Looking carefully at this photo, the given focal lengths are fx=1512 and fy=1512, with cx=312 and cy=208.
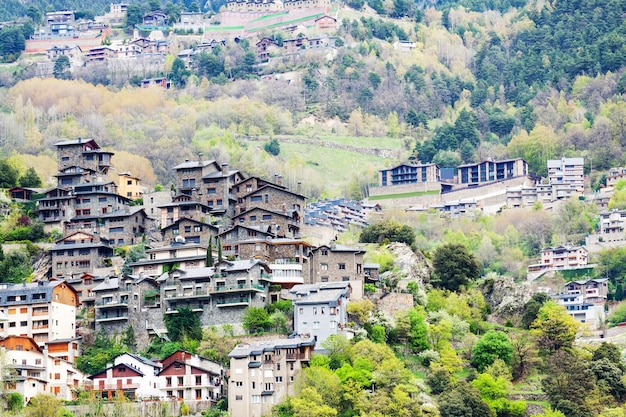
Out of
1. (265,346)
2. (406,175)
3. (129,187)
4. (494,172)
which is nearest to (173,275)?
(265,346)

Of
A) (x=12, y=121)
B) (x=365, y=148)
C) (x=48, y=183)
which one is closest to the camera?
(x=48, y=183)

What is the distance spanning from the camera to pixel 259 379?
3280 inches

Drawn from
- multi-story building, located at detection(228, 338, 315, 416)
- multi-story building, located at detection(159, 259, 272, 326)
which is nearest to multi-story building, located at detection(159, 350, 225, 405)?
multi-story building, located at detection(228, 338, 315, 416)

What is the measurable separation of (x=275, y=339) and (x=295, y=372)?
4327mm

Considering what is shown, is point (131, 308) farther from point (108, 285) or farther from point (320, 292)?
point (320, 292)

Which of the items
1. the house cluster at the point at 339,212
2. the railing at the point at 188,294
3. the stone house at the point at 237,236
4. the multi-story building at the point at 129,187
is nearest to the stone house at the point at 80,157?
the multi-story building at the point at 129,187

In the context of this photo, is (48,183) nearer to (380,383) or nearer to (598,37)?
(380,383)

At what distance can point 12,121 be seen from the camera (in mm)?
159625

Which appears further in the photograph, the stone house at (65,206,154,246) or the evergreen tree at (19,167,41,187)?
the evergreen tree at (19,167,41,187)

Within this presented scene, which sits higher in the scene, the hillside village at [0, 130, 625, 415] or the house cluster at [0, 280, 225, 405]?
the hillside village at [0, 130, 625, 415]

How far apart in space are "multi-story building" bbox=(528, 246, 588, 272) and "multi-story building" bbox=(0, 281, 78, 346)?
2085 inches

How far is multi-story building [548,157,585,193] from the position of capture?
15475 cm

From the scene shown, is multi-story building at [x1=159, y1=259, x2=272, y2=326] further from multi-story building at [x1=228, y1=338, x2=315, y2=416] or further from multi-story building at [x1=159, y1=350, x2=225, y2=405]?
multi-story building at [x1=228, y1=338, x2=315, y2=416]

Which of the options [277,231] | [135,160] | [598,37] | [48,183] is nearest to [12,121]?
[135,160]
